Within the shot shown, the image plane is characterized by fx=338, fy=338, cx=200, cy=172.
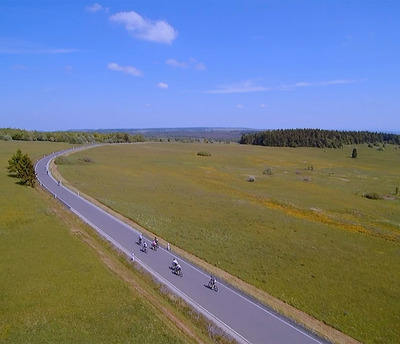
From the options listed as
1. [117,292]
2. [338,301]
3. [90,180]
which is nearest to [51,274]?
[117,292]

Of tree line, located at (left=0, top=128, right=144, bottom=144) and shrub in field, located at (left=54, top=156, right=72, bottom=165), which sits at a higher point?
tree line, located at (left=0, top=128, right=144, bottom=144)

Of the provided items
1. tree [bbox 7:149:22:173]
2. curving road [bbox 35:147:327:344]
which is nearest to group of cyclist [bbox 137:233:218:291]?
curving road [bbox 35:147:327:344]

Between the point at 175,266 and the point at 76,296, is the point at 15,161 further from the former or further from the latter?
the point at 175,266

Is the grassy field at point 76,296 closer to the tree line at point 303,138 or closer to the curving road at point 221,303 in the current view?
the curving road at point 221,303

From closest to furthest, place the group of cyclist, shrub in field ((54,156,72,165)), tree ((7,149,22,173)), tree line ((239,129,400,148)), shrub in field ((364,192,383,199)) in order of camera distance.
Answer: the group of cyclist → tree ((7,149,22,173)) → shrub in field ((364,192,383,199)) → shrub in field ((54,156,72,165)) → tree line ((239,129,400,148))

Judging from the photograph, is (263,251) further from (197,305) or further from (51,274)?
(51,274)

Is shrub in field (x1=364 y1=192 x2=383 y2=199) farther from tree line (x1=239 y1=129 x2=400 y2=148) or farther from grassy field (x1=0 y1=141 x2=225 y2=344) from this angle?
tree line (x1=239 y1=129 x2=400 y2=148)
